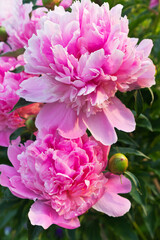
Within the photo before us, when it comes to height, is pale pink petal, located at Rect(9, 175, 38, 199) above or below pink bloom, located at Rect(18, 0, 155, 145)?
below

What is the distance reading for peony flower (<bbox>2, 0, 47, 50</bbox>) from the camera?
77 centimetres

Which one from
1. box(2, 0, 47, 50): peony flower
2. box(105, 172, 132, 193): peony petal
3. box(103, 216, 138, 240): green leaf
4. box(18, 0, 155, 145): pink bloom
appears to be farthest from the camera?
box(103, 216, 138, 240): green leaf

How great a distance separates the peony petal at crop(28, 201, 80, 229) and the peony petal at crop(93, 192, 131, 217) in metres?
0.06

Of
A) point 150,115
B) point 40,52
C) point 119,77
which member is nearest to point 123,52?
point 119,77

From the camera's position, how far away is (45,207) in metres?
0.63

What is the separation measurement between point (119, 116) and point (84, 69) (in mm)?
120

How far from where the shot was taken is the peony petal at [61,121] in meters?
0.59

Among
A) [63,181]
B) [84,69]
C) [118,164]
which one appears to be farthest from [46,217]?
[84,69]

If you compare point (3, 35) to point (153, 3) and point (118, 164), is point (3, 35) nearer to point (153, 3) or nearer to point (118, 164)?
point (118, 164)

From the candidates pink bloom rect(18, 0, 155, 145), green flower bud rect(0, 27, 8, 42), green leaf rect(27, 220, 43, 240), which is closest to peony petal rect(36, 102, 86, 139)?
pink bloom rect(18, 0, 155, 145)

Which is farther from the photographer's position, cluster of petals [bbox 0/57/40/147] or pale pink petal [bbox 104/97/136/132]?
cluster of petals [bbox 0/57/40/147]

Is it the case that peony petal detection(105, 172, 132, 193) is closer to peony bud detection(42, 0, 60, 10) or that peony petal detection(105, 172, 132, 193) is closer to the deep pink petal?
the deep pink petal

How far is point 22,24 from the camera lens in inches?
30.4

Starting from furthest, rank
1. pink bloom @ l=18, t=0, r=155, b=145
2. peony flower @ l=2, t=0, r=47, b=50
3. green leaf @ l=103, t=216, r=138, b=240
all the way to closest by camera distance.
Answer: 1. green leaf @ l=103, t=216, r=138, b=240
2. peony flower @ l=2, t=0, r=47, b=50
3. pink bloom @ l=18, t=0, r=155, b=145
